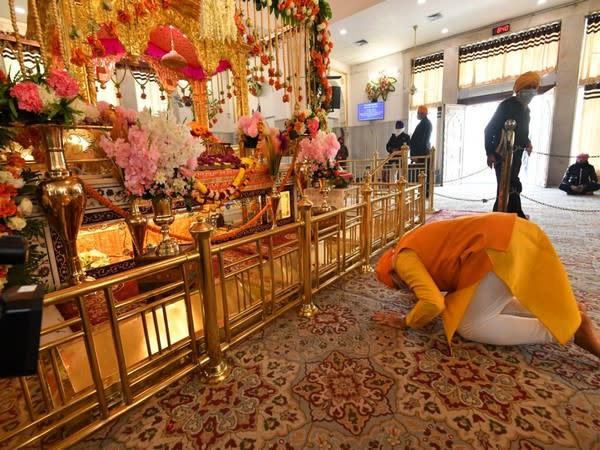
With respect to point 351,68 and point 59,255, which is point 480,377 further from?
point 351,68

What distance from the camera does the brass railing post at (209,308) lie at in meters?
1.42

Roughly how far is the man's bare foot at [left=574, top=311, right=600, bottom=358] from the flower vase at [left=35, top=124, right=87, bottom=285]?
9.75 ft

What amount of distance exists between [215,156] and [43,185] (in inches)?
68.9

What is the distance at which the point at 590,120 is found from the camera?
25.2ft

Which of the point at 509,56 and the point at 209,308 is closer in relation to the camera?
the point at 209,308

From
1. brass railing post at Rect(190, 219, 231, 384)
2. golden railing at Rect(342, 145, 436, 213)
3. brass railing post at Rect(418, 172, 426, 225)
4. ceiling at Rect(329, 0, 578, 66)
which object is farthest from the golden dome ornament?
ceiling at Rect(329, 0, 578, 66)

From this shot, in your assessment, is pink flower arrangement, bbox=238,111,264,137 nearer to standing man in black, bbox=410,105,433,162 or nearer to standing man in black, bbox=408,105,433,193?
standing man in black, bbox=408,105,433,193

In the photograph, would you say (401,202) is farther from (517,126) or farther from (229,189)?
(517,126)

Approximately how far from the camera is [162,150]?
1980mm

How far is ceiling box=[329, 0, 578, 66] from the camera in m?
7.43

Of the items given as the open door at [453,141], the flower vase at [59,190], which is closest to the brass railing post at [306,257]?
the flower vase at [59,190]

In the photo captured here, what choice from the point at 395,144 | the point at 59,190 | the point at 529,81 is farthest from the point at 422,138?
the point at 59,190

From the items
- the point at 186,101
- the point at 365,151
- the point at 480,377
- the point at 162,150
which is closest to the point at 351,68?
the point at 365,151

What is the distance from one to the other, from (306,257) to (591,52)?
10137mm
